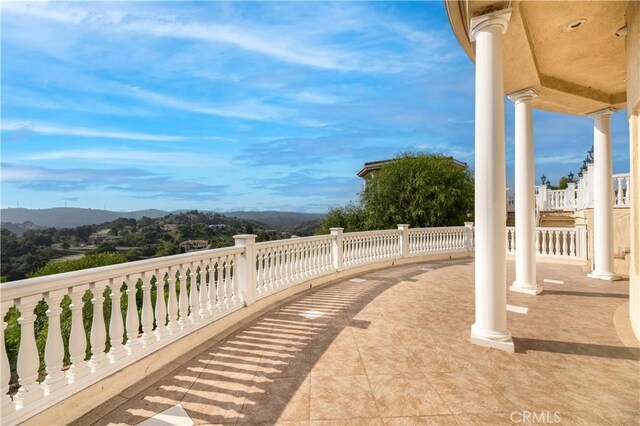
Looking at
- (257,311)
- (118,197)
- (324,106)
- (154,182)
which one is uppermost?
(324,106)

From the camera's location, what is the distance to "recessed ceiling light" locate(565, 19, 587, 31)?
3.57 metres

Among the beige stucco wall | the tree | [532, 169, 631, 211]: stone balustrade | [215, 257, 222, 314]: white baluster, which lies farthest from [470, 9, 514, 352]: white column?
[532, 169, 631, 211]: stone balustrade

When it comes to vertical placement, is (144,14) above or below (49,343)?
above

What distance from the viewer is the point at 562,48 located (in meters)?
4.18

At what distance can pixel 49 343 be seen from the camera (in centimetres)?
200

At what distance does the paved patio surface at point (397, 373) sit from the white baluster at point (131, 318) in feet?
1.06

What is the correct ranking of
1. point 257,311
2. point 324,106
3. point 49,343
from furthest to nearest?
point 324,106 → point 257,311 → point 49,343

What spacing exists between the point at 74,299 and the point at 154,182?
17.2m

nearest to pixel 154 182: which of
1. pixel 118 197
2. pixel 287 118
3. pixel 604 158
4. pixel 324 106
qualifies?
pixel 118 197

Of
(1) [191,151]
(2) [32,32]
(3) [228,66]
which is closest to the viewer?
(2) [32,32]

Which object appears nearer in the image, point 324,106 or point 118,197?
point 118,197

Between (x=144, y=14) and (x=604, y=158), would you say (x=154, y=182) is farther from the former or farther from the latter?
(x=604, y=158)

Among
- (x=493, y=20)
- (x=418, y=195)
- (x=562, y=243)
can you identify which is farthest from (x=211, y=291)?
(x=418, y=195)

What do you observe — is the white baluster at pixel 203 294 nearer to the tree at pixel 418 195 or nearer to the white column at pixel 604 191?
the white column at pixel 604 191
